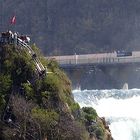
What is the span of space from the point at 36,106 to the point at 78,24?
84.8 meters

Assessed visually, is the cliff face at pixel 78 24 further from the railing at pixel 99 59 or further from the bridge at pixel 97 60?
the bridge at pixel 97 60

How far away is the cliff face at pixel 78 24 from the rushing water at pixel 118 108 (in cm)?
4079

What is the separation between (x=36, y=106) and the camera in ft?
79.5

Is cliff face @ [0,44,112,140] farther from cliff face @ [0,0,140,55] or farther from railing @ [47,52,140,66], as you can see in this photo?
cliff face @ [0,0,140,55]

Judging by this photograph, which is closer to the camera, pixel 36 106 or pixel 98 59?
pixel 36 106

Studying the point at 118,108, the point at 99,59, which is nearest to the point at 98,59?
the point at 99,59

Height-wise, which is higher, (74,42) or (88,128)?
(74,42)

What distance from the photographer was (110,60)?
284ft

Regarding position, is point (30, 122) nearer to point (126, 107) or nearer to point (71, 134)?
point (71, 134)

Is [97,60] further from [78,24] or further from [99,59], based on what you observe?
[78,24]

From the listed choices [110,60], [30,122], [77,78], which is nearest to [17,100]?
[30,122]

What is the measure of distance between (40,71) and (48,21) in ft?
277

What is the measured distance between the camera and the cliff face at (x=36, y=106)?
2322cm

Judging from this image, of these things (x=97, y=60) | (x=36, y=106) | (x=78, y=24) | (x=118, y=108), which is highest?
(x=78, y=24)
